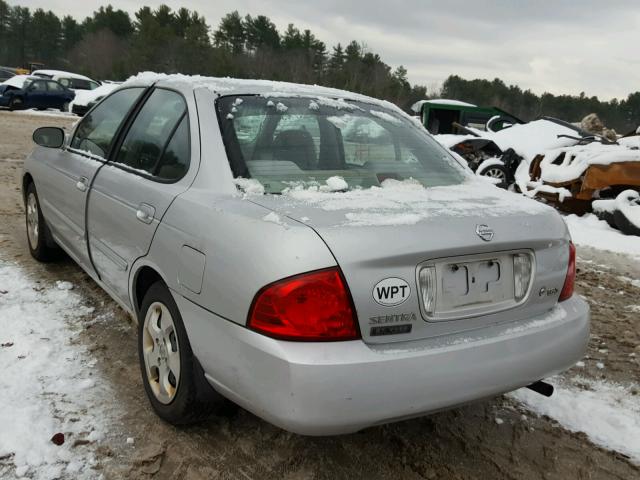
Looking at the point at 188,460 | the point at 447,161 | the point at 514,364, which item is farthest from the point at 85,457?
the point at 447,161

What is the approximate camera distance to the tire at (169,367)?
7.71 feet

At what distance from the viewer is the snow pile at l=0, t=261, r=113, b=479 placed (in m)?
2.32

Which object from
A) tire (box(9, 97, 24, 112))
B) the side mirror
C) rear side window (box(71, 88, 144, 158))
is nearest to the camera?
rear side window (box(71, 88, 144, 158))

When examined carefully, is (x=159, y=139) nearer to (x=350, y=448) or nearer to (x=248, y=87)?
(x=248, y=87)

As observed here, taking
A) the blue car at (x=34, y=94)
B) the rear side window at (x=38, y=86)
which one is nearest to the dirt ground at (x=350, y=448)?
the blue car at (x=34, y=94)

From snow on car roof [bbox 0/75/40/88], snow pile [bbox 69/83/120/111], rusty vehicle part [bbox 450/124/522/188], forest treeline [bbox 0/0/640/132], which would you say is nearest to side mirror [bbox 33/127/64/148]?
rusty vehicle part [bbox 450/124/522/188]

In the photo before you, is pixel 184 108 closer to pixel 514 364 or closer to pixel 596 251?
pixel 514 364

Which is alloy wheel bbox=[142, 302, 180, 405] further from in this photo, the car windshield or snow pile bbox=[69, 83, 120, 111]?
snow pile bbox=[69, 83, 120, 111]

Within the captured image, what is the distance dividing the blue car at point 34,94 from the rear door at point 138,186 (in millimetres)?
23805

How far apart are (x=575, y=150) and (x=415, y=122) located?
6.43 m

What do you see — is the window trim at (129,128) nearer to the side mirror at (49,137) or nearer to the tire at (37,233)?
the side mirror at (49,137)

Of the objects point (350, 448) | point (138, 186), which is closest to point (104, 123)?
point (138, 186)

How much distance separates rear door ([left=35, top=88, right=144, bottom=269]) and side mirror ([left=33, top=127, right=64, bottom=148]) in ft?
0.27

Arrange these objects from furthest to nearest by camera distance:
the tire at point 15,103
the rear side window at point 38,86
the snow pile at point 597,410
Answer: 1. the rear side window at point 38,86
2. the tire at point 15,103
3. the snow pile at point 597,410
